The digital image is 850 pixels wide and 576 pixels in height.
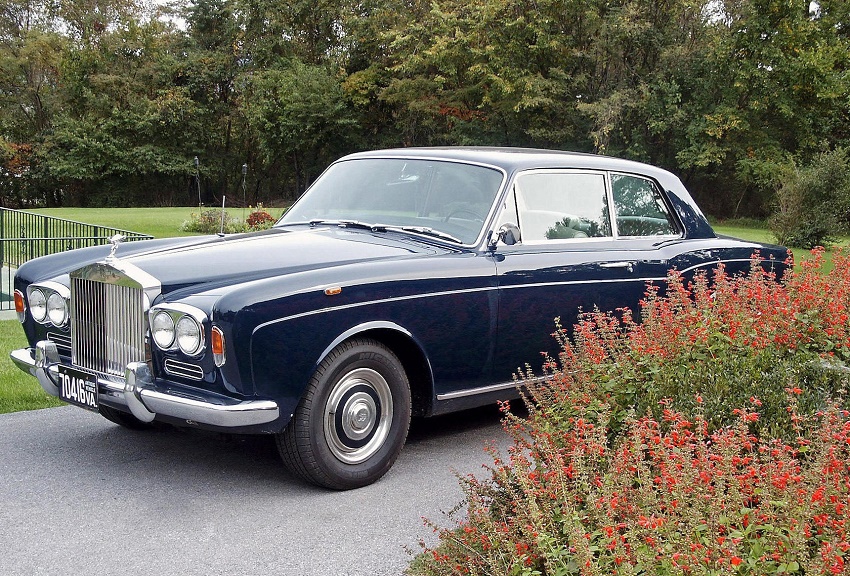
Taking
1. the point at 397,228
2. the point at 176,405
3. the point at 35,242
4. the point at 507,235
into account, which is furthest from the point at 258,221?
the point at 176,405

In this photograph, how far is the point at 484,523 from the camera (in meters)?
3.16

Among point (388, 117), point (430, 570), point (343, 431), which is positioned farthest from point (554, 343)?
point (388, 117)

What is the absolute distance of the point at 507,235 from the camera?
5520mm

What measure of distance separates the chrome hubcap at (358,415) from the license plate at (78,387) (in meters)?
1.30

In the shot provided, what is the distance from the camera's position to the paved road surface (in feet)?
12.7

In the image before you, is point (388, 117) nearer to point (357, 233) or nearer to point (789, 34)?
point (789, 34)

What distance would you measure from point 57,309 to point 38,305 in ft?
0.75

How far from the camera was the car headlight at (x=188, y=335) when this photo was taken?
4352mm

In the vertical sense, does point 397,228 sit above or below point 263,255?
above

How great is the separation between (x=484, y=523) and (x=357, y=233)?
2943 mm

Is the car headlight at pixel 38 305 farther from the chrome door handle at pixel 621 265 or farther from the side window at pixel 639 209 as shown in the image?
the side window at pixel 639 209

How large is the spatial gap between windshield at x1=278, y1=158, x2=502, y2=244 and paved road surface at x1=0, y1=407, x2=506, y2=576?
4.72 feet

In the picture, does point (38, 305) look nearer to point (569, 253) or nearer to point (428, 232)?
point (428, 232)

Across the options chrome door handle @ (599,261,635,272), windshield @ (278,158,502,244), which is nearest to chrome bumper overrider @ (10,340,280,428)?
windshield @ (278,158,502,244)
